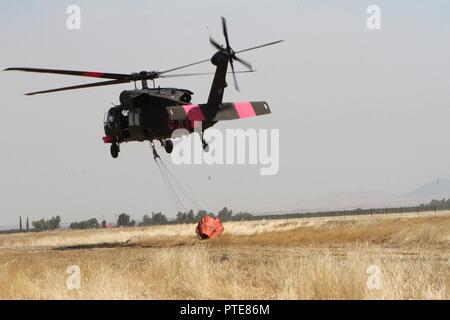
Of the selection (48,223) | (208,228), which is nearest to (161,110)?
(208,228)

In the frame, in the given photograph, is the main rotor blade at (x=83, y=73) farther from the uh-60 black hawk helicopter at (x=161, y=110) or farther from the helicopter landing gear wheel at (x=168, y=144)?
the helicopter landing gear wheel at (x=168, y=144)

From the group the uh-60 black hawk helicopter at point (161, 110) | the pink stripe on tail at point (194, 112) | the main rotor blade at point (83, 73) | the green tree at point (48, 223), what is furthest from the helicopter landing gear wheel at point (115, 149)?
the green tree at point (48, 223)

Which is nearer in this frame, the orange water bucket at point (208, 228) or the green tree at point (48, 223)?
the orange water bucket at point (208, 228)

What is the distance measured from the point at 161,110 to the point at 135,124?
1.55 m

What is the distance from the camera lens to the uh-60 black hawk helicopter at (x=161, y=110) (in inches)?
1193

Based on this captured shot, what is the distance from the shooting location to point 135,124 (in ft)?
101

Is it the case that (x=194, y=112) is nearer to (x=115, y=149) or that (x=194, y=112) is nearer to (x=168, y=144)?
(x=168, y=144)

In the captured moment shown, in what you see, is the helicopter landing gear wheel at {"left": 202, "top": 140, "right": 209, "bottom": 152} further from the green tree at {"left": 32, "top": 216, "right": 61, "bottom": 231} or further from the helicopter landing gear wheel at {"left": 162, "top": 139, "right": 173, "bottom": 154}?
the green tree at {"left": 32, "top": 216, "right": 61, "bottom": 231}

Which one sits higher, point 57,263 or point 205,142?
point 205,142
